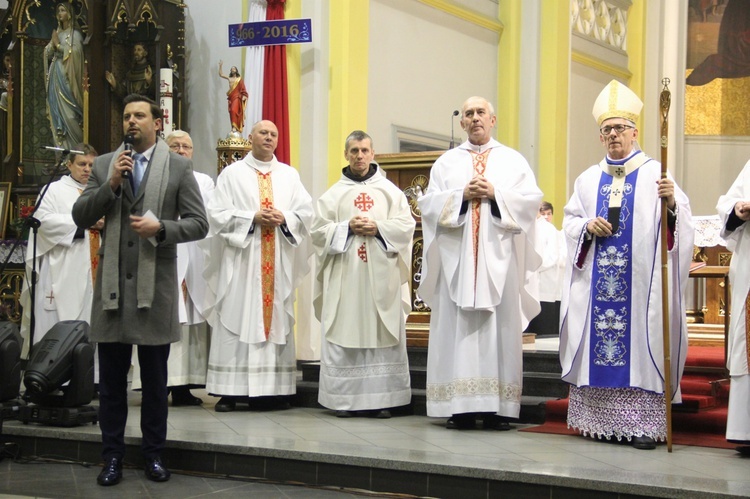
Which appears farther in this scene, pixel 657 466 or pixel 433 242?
pixel 433 242

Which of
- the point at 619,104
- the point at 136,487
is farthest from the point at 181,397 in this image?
the point at 619,104

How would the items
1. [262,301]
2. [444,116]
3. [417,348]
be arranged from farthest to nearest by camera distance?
[444,116] → [417,348] → [262,301]

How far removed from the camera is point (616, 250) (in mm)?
5824

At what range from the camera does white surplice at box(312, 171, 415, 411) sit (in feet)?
22.3

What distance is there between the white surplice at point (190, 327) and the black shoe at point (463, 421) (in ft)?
6.42

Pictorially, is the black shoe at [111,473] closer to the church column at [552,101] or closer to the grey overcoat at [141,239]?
the grey overcoat at [141,239]

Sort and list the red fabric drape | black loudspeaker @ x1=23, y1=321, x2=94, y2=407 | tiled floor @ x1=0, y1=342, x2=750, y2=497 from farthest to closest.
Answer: the red fabric drape
black loudspeaker @ x1=23, y1=321, x2=94, y2=407
tiled floor @ x1=0, y1=342, x2=750, y2=497

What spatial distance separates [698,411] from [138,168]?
3.30 m

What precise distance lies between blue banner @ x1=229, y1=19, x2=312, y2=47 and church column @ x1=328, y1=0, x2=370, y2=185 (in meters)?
0.46

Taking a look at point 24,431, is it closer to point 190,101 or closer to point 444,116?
point 190,101

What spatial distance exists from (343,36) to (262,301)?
3228 millimetres

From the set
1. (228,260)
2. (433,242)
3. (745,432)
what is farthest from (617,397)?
(228,260)

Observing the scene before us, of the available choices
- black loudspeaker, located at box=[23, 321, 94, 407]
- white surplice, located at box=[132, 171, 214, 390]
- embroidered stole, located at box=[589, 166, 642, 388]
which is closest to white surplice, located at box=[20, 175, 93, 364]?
white surplice, located at box=[132, 171, 214, 390]

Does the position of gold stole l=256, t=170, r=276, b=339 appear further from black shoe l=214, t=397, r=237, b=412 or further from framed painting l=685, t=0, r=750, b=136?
framed painting l=685, t=0, r=750, b=136
